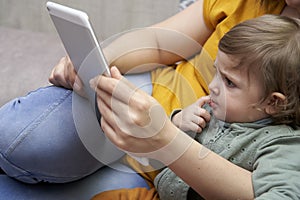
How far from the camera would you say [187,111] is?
0.91 m

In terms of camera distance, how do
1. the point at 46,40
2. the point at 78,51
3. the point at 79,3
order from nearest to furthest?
the point at 78,51 → the point at 46,40 → the point at 79,3

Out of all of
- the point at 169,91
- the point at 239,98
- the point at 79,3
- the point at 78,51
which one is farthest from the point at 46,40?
the point at 239,98

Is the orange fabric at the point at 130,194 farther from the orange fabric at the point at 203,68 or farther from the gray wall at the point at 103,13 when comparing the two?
the gray wall at the point at 103,13

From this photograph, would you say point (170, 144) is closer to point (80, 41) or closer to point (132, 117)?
point (132, 117)

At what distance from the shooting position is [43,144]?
3.02 ft

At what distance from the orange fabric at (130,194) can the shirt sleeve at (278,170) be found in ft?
0.69

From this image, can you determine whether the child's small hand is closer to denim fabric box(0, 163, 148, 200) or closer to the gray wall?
denim fabric box(0, 163, 148, 200)

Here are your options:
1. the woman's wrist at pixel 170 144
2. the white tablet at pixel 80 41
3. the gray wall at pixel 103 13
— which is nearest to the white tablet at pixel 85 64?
the white tablet at pixel 80 41

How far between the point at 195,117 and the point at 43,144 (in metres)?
0.27

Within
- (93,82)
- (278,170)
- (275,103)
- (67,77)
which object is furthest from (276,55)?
(67,77)

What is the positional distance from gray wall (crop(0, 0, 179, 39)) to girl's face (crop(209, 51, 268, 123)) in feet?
2.99

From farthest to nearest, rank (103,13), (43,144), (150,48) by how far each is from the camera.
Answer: (103,13) → (150,48) → (43,144)

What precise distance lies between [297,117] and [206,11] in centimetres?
34

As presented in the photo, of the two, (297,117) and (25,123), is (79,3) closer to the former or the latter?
(25,123)
